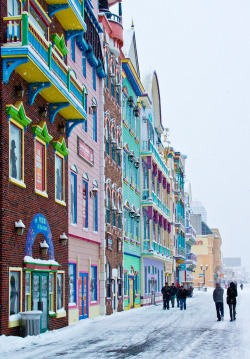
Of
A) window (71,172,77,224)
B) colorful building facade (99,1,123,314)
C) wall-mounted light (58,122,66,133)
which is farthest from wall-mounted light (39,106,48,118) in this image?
colorful building facade (99,1,123,314)

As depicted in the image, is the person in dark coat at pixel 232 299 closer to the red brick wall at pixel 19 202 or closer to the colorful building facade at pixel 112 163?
the red brick wall at pixel 19 202

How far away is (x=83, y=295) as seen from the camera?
24406mm

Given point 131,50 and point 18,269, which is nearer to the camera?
point 18,269

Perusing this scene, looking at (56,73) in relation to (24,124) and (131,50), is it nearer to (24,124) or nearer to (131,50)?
(24,124)

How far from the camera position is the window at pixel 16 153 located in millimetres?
15998

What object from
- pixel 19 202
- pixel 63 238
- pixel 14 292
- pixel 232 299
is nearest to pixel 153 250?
pixel 232 299

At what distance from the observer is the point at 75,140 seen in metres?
23.6

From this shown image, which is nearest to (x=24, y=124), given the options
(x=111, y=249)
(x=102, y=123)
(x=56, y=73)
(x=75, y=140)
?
(x=56, y=73)

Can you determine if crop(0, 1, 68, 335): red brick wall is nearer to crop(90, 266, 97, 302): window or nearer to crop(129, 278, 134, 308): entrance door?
crop(90, 266, 97, 302): window

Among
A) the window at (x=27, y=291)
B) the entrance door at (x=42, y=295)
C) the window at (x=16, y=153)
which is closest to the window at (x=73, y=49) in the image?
the window at (x=16, y=153)

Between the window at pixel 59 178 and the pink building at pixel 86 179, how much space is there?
127 cm

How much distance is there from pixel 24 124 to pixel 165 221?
36.7 metres

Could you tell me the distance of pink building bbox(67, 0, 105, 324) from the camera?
910 inches

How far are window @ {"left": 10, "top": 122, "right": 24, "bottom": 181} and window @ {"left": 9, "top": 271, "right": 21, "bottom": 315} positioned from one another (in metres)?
2.52
